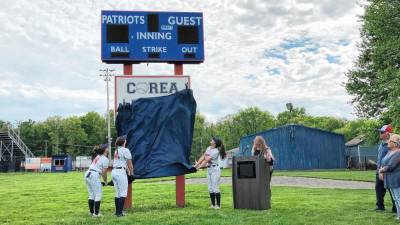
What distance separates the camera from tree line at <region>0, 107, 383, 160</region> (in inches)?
4327

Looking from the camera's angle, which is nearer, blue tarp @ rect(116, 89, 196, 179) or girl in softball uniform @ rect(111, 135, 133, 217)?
girl in softball uniform @ rect(111, 135, 133, 217)

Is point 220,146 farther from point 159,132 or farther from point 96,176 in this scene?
point 96,176

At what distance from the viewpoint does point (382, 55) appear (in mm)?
33719

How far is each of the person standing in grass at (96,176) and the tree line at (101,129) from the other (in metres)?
97.7

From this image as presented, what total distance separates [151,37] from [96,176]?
470 centimetres

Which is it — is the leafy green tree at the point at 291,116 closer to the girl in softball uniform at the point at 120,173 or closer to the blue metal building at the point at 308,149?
the blue metal building at the point at 308,149

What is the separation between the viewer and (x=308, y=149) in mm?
56125

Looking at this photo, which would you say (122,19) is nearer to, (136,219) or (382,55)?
(136,219)

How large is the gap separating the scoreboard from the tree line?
312 ft

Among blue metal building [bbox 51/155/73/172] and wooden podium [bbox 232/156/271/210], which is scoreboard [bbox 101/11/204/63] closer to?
wooden podium [bbox 232/156/271/210]

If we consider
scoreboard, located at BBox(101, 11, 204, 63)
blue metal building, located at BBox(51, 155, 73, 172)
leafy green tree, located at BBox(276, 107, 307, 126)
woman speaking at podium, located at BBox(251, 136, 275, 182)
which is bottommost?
blue metal building, located at BBox(51, 155, 73, 172)

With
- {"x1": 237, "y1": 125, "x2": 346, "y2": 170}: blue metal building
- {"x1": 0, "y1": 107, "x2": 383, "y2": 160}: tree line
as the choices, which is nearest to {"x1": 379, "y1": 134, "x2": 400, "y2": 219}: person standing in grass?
{"x1": 237, "y1": 125, "x2": 346, "y2": 170}: blue metal building

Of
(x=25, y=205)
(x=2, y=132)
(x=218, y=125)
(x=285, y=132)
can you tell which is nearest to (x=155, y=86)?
(x=25, y=205)

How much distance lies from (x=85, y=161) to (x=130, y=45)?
68171 mm
